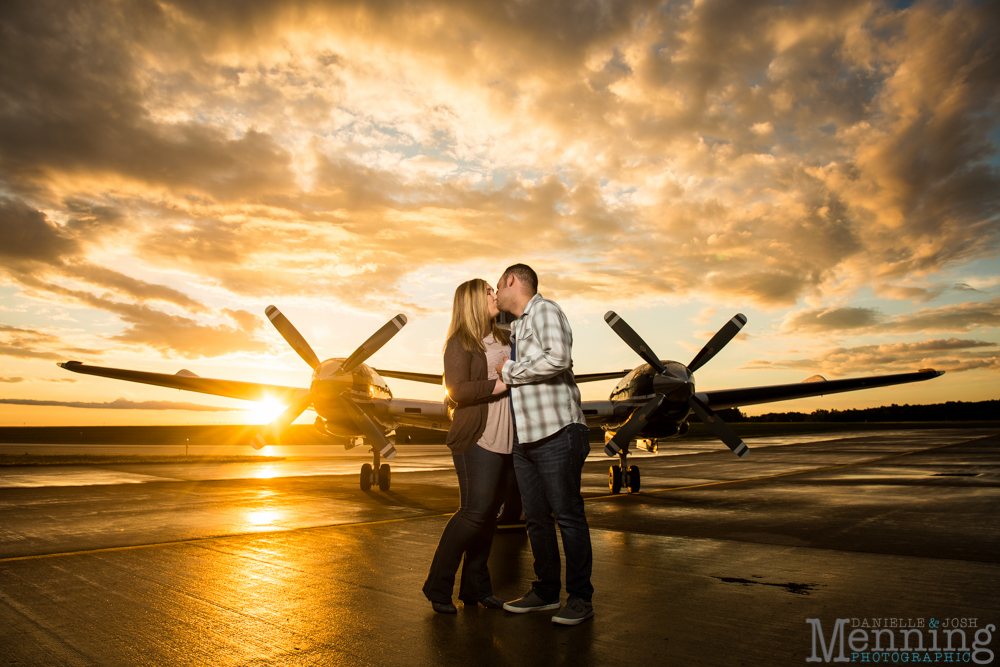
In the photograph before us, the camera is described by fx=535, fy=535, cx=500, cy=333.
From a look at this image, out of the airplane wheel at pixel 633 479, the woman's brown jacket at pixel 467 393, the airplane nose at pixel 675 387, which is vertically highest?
the airplane nose at pixel 675 387

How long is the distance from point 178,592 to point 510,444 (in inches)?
126

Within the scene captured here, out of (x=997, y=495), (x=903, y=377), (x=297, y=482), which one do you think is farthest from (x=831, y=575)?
(x=297, y=482)

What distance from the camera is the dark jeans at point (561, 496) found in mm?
3768

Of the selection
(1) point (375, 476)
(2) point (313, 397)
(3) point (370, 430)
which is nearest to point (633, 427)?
(3) point (370, 430)

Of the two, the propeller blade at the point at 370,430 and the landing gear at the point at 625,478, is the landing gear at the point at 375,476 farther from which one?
the landing gear at the point at 625,478

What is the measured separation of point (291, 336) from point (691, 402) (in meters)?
8.38

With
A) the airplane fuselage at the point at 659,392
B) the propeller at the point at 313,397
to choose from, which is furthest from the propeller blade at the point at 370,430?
the airplane fuselage at the point at 659,392

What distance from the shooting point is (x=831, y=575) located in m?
5.00

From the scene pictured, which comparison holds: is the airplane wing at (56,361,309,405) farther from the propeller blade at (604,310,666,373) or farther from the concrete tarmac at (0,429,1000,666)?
the propeller blade at (604,310,666,373)

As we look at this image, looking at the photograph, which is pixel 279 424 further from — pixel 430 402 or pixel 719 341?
pixel 719 341

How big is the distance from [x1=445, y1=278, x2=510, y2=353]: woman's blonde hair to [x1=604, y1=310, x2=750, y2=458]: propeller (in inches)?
243

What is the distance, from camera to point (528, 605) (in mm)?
3951

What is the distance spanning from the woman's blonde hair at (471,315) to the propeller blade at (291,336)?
8.05m

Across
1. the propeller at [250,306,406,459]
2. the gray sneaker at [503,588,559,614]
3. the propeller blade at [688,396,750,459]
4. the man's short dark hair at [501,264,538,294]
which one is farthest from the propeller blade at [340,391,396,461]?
the man's short dark hair at [501,264,538,294]
